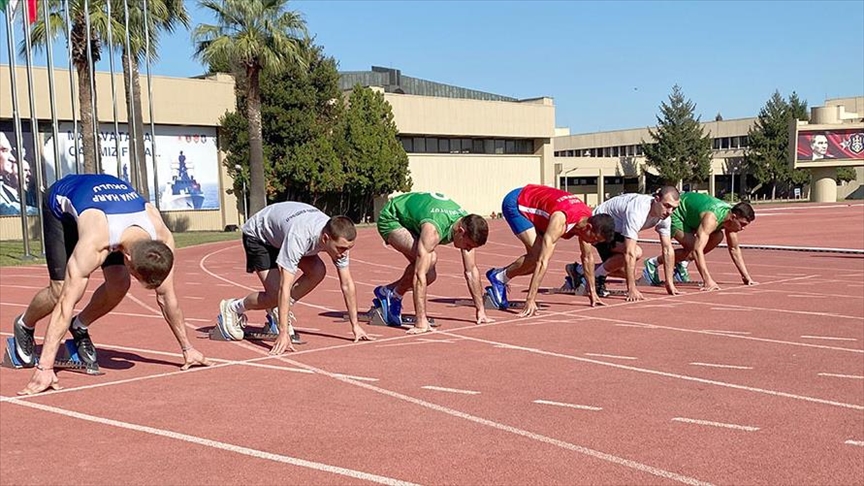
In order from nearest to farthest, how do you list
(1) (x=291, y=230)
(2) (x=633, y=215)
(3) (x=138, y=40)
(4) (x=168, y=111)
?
(1) (x=291, y=230)
(2) (x=633, y=215)
(3) (x=138, y=40)
(4) (x=168, y=111)

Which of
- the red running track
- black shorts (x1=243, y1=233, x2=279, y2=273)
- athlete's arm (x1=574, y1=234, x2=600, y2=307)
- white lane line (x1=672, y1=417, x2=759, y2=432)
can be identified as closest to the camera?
the red running track

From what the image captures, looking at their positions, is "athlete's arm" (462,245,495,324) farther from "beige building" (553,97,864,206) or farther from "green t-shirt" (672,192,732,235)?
"beige building" (553,97,864,206)

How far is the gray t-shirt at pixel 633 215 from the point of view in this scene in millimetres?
10875

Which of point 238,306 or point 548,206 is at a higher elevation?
point 548,206

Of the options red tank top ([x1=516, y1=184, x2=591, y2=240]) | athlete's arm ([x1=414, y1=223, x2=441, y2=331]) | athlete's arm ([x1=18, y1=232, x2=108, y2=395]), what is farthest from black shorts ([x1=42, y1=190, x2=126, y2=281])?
red tank top ([x1=516, y1=184, x2=591, y2=240])

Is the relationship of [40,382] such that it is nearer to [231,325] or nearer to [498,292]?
[231,325]

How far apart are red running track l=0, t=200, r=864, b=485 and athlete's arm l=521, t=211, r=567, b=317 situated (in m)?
0.26

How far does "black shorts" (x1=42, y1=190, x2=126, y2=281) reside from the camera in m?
6.30

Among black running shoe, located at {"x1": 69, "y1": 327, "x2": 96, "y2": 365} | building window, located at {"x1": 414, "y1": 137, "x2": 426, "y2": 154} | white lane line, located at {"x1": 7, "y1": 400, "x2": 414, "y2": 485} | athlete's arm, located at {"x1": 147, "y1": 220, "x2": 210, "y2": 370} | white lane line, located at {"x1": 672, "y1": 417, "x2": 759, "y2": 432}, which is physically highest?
building window, located at {"x1": 414, "y1": 137, "x2": 426, "y2": 154}

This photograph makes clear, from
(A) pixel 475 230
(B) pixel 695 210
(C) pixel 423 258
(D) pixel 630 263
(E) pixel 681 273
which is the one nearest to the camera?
(A) pixel 475 230

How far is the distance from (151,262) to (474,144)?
149 feet

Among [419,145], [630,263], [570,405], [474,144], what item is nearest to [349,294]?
[570,405]

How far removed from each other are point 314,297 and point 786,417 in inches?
306

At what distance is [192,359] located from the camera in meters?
6.82
